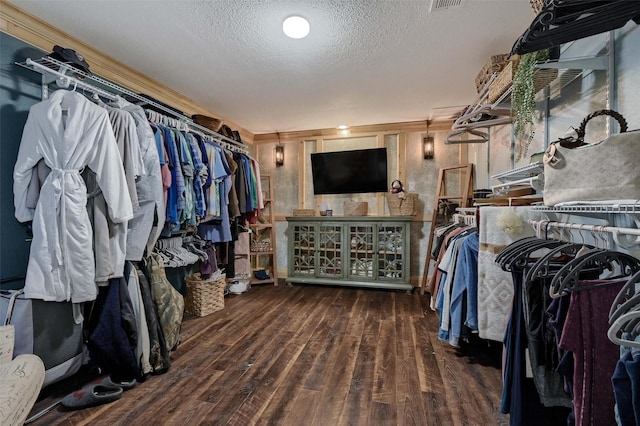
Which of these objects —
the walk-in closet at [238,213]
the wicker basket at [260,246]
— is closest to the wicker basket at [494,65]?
the walk-in closet at [238,213]

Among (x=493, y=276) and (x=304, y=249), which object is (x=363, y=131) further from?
(x=493, y=276)

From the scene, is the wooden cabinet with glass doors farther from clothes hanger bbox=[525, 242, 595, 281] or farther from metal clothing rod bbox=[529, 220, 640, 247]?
clothes hanger bbox=[525, 242, 595, 281]

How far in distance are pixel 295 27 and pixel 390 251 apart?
2.72 metres

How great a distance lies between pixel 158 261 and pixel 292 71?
1905 mm

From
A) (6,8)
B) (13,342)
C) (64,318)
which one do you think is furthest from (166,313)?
(6,8)

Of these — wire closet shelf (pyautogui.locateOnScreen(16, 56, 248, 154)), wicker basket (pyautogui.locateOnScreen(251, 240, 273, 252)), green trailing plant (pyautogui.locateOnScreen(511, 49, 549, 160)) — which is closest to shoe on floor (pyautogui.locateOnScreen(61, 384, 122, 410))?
wire closet shelf (pyautogui.locateOnScreen(16, 56, 248, 154))

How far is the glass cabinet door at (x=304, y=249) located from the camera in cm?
397

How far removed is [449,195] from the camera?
3.69 metres

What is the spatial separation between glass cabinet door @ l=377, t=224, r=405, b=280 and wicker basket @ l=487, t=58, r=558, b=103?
210cm

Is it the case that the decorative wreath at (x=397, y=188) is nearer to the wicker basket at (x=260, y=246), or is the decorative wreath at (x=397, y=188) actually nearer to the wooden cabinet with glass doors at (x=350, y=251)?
the wooden cabinet with glass doors at (x=350, y=251)

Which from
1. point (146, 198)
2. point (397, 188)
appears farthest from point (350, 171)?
point (146, 198)

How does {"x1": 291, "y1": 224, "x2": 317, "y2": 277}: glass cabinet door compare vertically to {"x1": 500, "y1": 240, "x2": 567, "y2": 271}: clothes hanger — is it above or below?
below

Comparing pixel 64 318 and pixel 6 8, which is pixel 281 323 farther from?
pixel 6 8

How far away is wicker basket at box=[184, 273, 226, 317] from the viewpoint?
9.30ft
